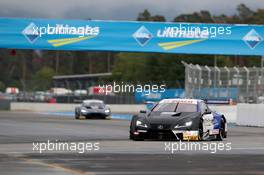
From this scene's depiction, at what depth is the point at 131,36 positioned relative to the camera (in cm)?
3105

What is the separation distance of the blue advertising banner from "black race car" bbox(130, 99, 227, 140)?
29.5 ft

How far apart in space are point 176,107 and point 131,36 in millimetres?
9520

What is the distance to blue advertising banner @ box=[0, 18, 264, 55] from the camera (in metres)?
30.2

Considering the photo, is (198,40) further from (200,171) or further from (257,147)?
(200,171)

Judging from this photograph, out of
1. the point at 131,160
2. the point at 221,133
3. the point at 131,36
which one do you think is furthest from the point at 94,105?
the point at 131,160

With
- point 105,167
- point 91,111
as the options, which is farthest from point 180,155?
point 91,111

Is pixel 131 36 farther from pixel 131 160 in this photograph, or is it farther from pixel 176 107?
pixel 131 160

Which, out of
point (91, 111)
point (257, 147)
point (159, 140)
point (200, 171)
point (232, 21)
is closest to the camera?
point (200, 171)

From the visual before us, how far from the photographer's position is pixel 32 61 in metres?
183

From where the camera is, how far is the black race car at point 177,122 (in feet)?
68.0

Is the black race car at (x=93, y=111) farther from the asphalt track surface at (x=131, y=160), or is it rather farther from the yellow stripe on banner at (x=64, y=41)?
the asphalt track surface at (x=131, y=160)

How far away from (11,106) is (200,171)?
5284cm

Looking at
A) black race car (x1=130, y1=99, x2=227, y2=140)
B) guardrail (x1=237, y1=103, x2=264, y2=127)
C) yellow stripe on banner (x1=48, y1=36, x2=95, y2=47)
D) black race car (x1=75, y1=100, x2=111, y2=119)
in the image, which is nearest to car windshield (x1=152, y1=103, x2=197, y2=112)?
black race car (x1=130, y1=99, x2=227, y2=140)

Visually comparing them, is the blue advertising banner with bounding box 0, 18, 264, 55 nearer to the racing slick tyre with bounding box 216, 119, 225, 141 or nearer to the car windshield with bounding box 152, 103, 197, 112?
the racing slick tyre with bounding box 216, 119, 225, 141
